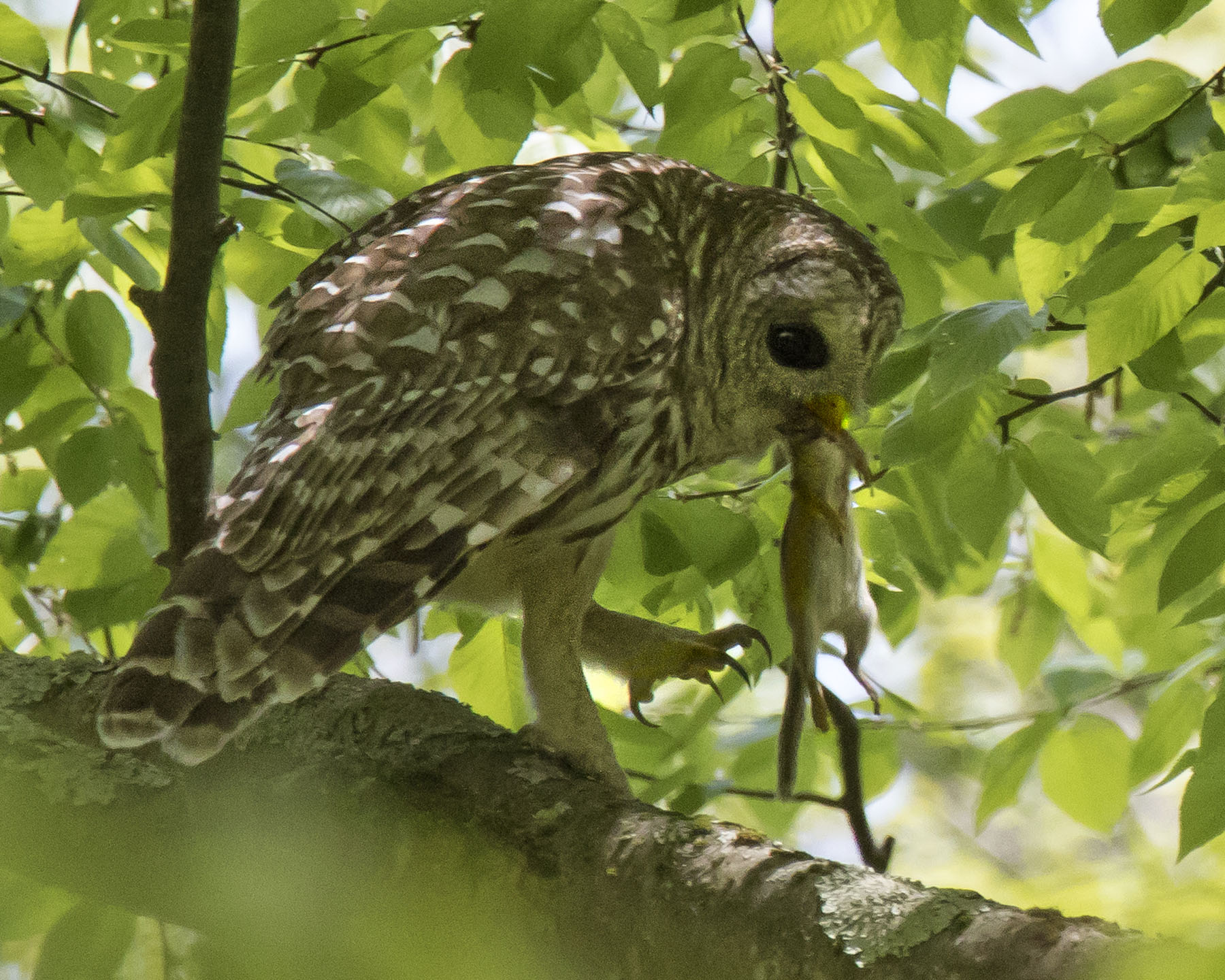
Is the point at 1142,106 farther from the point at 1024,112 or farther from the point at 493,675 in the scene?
the point at 493,675

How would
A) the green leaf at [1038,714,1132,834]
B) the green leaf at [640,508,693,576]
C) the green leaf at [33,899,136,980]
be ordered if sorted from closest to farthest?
1. the green leaf at [33,899,136,980]
2. the green leaf at [640,508,693,576]
3. the green leaf at [1038,714,1132,834]

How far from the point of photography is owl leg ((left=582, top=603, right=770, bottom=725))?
6.51ft

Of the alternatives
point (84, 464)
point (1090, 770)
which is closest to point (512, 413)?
point (84, 464)

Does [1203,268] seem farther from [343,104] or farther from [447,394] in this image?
[343,104]

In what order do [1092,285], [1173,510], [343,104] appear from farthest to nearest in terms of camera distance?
[343,104]
[1173,510]
[1092,285]

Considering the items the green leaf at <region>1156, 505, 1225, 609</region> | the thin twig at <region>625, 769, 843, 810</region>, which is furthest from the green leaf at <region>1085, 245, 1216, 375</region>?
the thin twig at <region>625, 769, 843, 810</region>

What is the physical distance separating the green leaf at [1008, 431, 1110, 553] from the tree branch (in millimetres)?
1089

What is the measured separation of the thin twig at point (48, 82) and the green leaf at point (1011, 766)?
175cm

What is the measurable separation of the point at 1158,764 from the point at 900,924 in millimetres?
1062

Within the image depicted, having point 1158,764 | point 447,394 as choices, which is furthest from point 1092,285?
point 1158,764

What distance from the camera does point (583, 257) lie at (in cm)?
163

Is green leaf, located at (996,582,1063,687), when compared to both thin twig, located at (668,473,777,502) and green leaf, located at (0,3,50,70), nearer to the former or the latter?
thin twig, located at (668,473,777,502)

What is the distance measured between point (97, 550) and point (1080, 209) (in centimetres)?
166

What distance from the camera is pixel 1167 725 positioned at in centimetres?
199
